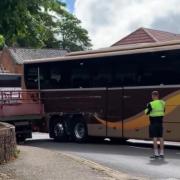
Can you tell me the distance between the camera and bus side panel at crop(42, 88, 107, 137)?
903 inches

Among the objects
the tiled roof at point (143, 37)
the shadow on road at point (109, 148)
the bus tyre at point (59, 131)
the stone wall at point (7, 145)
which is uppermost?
the tiled roof at point (143, 37)

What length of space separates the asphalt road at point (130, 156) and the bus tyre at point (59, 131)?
1.21ft

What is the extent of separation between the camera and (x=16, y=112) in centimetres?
2412

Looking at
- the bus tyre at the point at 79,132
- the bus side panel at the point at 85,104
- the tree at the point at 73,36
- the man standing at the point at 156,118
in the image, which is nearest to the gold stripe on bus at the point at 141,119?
the bus side panel at the point at 85,104

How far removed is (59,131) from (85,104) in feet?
5.79

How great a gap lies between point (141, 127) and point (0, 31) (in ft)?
28.1

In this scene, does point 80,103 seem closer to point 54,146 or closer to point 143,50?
point 54,146

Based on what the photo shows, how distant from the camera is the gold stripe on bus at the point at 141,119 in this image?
2003 centimetres

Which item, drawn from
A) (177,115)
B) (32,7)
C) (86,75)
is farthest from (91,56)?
(32,7)

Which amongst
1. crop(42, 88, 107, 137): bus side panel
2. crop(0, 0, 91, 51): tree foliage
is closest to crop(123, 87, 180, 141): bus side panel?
crop(42, 88, 107, 137): bus side panel

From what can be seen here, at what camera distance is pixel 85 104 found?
2361 cm

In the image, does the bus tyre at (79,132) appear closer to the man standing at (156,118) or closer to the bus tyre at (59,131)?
the bus tyre at (59,131)

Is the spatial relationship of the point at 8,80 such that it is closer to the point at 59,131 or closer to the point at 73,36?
the point at 59,131

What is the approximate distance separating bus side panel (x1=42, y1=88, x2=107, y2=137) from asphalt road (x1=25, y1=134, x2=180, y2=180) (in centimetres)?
73
